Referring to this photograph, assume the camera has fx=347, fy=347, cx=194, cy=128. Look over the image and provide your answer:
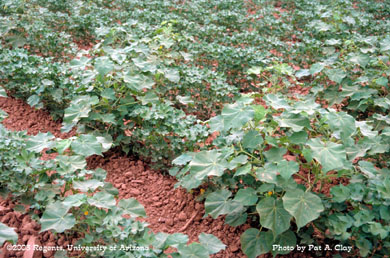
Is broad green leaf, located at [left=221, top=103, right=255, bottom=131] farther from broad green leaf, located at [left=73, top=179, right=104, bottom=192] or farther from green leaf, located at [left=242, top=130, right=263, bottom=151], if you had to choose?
broad green leaf, located at [left=73, top=179, right=104, bottom=192]

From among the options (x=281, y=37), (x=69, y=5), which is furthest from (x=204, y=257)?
(x=69, y=5)

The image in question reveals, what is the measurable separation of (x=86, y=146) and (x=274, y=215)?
4.64 ft

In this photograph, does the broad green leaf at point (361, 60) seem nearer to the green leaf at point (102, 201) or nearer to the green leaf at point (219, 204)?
the green leaf at point (219, 204)

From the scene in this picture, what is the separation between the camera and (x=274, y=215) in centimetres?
225

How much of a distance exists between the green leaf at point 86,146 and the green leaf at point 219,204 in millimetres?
886

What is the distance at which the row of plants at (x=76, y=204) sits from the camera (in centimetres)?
201

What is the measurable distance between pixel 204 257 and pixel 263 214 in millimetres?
497

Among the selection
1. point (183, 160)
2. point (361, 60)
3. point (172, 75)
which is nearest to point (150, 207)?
point (183, 160)

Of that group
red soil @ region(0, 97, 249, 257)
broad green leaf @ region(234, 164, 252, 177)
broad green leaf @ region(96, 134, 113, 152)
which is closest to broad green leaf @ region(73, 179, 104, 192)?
red soil @ region(0, 97, 249, 257)

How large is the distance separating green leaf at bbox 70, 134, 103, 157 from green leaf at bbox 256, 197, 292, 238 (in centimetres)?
124

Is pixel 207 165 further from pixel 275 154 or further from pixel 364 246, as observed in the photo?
pixel 364 246

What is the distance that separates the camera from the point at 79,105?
10.1 ft

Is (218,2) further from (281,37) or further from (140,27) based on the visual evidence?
(140,27)

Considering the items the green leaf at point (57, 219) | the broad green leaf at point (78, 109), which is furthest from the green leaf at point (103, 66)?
the green leaf at point (57, 219)
